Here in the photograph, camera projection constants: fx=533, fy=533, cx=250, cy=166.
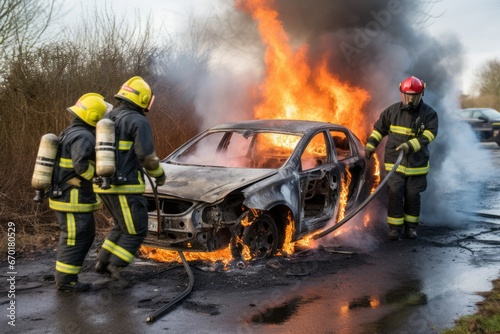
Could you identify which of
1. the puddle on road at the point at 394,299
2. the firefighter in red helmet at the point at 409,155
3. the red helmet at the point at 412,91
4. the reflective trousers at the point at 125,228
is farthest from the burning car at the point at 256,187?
the puddle on road at the point at 394,299

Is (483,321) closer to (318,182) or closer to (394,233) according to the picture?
(318,182)

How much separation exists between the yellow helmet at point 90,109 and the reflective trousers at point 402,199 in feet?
12.9

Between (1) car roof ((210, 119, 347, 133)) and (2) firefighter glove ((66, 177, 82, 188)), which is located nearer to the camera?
(2) firefighter glove ((66, 177, 82, 188))

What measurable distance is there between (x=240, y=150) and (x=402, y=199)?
224cm

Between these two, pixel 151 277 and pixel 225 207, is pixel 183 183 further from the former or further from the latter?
pixel 151 277

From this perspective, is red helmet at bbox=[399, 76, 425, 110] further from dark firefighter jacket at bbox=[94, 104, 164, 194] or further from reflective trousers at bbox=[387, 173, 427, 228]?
dark firefighter jacket at bbox=[94, 104, 164, 194]

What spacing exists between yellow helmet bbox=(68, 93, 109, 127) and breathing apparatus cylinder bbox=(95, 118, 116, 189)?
0.35m

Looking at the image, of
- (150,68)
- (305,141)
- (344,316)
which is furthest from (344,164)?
(150,68)

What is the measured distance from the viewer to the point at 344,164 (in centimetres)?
669

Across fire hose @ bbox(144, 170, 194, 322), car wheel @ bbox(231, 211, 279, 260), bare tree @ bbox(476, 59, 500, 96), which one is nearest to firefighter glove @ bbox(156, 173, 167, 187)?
fire hose @ bbox(144, 170, 194, 322)

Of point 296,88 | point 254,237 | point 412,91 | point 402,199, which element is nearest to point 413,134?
point 412,91

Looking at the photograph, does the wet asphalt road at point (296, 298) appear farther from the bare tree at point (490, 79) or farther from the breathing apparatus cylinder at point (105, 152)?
the bare tree at point (490, 79)

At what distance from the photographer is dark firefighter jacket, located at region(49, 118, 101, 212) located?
4.66 metres

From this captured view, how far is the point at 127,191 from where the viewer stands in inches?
189
